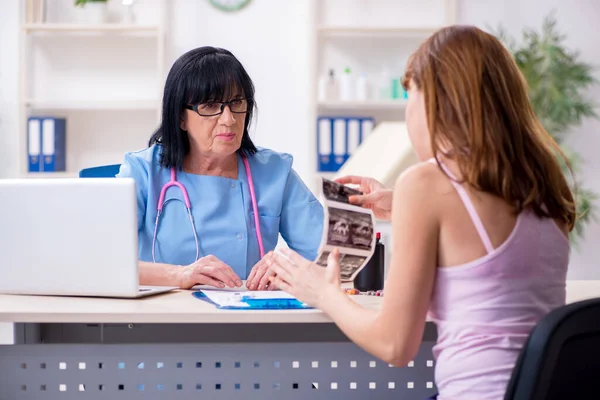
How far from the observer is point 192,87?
2.17 meters

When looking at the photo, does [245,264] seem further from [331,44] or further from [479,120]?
[331,44]

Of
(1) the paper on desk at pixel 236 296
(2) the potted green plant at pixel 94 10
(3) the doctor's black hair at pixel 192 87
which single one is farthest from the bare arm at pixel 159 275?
(2) the potted green plant at pixel 94 10

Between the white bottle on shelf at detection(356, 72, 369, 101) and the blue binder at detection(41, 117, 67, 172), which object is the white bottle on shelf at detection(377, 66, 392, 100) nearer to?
the white bottle on shelf at detection(356, 72, 369, 101)

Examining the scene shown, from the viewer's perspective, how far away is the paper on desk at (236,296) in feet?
5.13

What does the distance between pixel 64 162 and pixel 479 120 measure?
390 cm

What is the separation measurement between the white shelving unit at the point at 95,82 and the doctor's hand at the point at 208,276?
3012 millimetres

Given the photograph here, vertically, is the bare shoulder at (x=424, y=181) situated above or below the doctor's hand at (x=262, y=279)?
above

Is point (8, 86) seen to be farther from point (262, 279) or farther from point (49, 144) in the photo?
point (262, 279)

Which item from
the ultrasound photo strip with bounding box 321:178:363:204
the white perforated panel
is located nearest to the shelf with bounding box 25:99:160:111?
the white perforated panel

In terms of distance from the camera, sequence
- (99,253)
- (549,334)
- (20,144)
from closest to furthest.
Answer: (549,334) < (99,253) < (20,144)

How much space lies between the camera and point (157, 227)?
86.1 inches

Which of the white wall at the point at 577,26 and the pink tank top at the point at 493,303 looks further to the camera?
the white wall at the point at 577,26

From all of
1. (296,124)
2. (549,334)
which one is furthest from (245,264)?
(296,124)

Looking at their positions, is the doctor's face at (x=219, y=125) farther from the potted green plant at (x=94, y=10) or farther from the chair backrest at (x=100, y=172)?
the potted green plant at (x=94, y=10)
